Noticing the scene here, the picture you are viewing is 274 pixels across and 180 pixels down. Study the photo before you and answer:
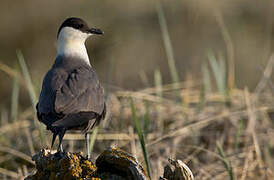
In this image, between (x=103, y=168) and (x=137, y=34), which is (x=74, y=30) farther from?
(x=137, y=34)

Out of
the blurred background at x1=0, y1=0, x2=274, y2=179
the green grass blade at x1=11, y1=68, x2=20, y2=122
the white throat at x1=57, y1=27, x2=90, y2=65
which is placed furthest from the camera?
the blurred background at x1=0, y1=0, x2=274, y2=179

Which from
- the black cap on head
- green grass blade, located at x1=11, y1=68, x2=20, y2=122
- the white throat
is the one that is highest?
the black cap on head

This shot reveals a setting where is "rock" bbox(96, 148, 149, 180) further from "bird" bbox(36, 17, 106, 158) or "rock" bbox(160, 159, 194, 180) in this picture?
"bird" bbox(36, 17, 106, 158)

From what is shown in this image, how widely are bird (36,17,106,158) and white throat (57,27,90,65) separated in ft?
0.43

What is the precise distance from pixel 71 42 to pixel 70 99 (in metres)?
1.23

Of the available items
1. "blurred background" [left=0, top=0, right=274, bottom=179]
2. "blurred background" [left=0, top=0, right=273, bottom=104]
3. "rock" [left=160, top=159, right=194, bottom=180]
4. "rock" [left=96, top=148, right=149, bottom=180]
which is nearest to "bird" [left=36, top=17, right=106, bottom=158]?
"rock" [left=96, top=148, right=149, bottom=180]

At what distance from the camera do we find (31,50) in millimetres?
12359

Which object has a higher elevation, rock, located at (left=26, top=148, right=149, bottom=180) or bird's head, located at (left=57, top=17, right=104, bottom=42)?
bird's head, located at (left=57, top=17, right=104, bottom=42)

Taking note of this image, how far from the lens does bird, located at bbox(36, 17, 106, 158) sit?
390 cm

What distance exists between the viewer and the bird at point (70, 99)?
3.90m

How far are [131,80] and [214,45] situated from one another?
78.9 inches

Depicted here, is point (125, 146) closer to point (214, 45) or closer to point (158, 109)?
point (158, 109)

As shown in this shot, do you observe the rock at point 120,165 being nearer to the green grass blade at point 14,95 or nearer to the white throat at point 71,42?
the white throat at point 71,42

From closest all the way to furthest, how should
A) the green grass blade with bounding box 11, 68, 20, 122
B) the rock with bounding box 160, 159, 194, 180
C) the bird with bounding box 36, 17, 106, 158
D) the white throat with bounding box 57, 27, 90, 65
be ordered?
the rock with bounding box 160, 159, 194, 180 < the bird with bounding box 36, 17, 106, 158 < the white throat with bounding box 57, 27, 90, 65 < the green grass blade with bounding box 11, 68, 20, 122
